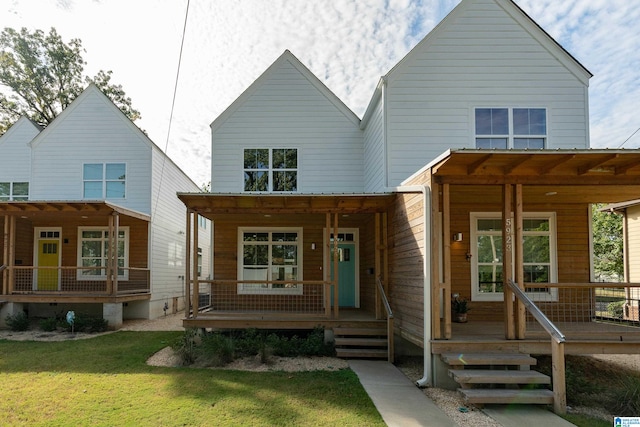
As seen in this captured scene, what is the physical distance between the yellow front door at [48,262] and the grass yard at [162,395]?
6.89 meters

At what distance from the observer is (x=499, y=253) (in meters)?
9.78

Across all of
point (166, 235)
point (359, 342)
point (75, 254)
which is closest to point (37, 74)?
point (75, 254)

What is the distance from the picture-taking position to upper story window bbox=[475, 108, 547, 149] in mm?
10039

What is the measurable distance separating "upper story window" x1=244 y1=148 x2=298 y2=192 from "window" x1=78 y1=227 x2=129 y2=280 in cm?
584

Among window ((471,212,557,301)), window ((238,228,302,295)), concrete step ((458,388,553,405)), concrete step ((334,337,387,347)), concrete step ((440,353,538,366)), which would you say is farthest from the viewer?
window ((238,228,302,295))

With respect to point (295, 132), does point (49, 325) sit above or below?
below

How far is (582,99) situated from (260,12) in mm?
8232

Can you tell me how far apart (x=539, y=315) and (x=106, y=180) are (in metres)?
14.3

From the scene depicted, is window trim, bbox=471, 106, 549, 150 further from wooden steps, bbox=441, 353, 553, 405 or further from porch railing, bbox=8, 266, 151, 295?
porch railing, bbox=8, 266, 151, 295

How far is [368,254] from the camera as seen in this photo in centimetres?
1138

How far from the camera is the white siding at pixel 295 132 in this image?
1184 cm

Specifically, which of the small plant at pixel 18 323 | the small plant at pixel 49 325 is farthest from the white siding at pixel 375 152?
the small plant at pixel 18 323

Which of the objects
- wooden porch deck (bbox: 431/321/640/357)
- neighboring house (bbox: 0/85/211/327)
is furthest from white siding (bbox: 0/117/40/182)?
wooden porch deck (bbox: 431/321/640/357)

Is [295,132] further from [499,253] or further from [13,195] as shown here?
[13,195]
